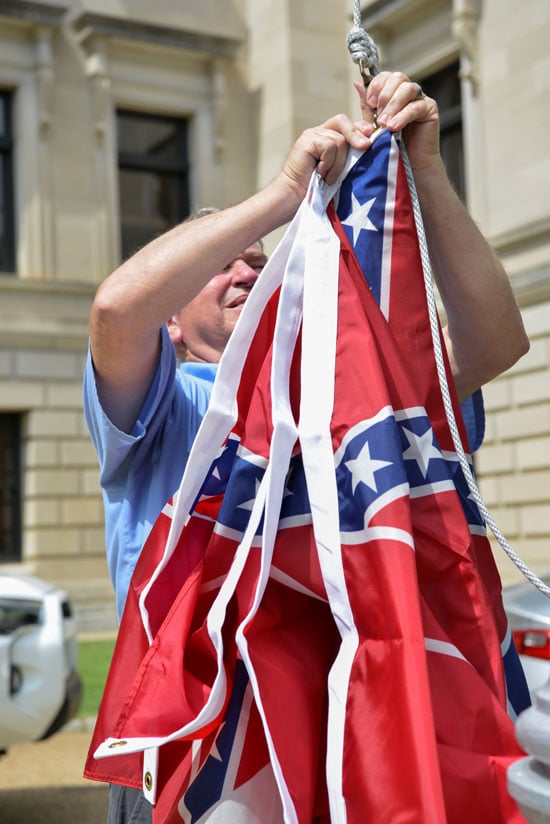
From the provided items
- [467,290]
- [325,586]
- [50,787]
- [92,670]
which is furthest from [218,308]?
[92,670]

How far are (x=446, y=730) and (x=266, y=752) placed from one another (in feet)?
0.94

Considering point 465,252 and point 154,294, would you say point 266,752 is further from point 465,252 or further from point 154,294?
point 465,252

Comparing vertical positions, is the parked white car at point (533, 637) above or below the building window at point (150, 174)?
below

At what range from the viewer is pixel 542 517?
14445 mm

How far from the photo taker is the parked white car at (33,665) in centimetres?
589

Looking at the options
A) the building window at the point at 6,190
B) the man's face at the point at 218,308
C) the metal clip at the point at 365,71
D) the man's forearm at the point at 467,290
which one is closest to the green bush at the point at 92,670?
the man's face at the point at 218,308

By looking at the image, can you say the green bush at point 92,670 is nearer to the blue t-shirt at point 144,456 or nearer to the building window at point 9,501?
the building window at point 9,501

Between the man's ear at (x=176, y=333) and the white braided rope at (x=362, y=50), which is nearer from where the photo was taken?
the white braided rope at (x=362, y=50)

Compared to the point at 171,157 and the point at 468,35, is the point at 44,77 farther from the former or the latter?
the point at 468,35

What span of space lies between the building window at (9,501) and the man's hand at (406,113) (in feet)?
53.2

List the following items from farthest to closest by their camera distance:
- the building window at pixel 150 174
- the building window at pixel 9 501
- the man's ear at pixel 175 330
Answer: the building window at pixel 150 174 → the building window at pixel 9 501 → the man's ear at pixel 175 330

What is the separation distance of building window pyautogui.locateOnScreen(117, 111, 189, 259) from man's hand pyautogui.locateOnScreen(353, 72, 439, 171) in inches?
684

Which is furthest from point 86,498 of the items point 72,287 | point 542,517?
point 542,517

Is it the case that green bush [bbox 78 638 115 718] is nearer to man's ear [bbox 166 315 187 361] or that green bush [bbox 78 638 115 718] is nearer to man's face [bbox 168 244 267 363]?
man's ear [bbox 166 315 187 361]
